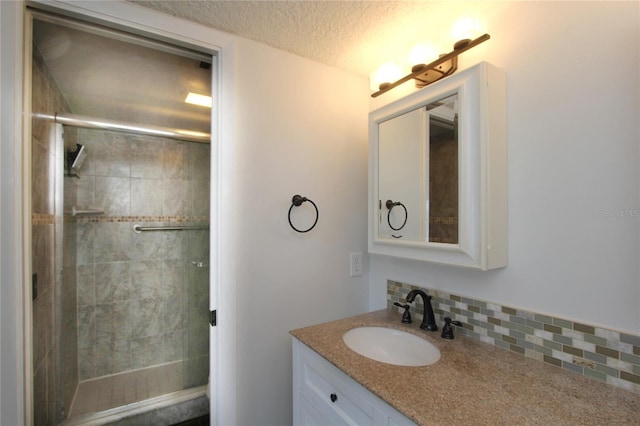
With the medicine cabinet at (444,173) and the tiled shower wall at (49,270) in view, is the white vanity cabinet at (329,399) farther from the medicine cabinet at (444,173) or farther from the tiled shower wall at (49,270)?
the tiled shower wall at (49,270)

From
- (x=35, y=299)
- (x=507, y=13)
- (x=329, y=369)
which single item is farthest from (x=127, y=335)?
(x=507, y=13)

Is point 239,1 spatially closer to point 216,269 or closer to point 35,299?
point 216,269

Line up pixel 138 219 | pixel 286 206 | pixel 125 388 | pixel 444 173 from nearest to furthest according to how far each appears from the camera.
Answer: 1. pixel 444 173
2. pixel 286 206
3. pixel 125 388
4. pixel 138 219

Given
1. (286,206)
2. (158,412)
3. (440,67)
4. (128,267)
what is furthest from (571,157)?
(128,267)

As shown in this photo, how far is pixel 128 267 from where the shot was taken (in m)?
2.28

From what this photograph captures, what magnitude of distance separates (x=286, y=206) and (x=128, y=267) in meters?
1.65

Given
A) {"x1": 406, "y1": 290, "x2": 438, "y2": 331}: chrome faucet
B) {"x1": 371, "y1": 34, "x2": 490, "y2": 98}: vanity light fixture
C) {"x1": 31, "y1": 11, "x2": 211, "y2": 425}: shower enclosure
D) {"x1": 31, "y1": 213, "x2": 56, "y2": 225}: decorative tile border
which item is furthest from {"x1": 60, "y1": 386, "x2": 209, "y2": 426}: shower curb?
{"x1": 371, "y1": 34, "x2": 490, "y2": 98}: vanity light fixture

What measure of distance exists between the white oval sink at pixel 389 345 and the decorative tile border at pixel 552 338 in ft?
0.57

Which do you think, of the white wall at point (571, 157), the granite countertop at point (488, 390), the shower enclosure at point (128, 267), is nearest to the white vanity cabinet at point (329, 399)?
the granite countertop at point (488, 390)

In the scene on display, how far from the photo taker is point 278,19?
1204 mm

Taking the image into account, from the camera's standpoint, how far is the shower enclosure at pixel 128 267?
6.07ft

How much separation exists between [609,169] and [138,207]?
8.81 feet

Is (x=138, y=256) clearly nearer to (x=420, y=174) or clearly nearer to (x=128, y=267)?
(x=128, y=267)

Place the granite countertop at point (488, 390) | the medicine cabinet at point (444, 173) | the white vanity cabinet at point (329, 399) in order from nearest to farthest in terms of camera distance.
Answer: the granite countertop at point (488, 390) → the white vanity cabinet at point (329, 399) → the medicine cabinet at point (444, 173)
